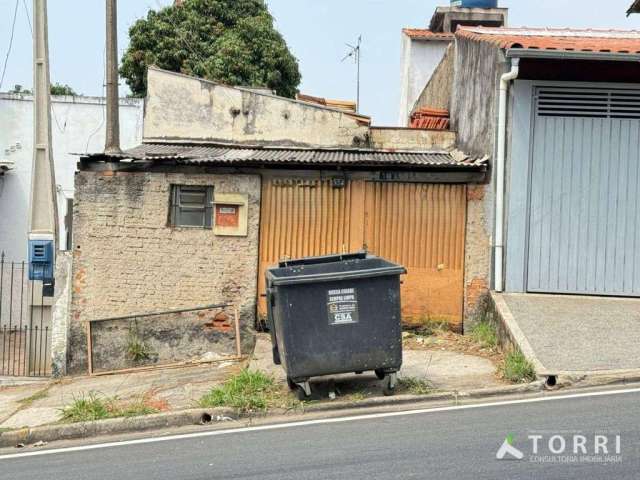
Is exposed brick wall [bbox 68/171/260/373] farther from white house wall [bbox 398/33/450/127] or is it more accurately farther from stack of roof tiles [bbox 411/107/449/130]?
white house wall [bbox 398/33/450/127]

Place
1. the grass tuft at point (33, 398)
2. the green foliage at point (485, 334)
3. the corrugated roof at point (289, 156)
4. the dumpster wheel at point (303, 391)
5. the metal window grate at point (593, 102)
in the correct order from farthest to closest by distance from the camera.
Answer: the corrugated roof at point (289, 156), the metal window grate at point (593, 102), the green foliage at point (485, 334), the grass tuft at point (33, 398), the dumpster wheel at point (303, 391)

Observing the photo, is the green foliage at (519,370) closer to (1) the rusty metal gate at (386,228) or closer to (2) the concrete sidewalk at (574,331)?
(2) the concrete sidewalk at (574,331)

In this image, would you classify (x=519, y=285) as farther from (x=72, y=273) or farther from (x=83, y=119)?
(x=83, y=119)

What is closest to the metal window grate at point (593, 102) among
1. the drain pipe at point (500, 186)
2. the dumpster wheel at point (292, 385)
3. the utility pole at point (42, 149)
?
the drain pipe at point (500, 186)

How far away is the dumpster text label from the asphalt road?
100 centimetres

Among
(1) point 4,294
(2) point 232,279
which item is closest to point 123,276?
(2) point 232,279

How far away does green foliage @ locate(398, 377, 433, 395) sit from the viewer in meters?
8.63

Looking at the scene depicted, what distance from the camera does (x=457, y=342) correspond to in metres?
11.5

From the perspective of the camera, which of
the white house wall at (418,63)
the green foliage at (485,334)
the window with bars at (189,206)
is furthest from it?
the white house wall at (418,63)

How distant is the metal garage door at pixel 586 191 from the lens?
1148 centimetres

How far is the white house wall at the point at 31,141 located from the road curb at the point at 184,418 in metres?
15.2

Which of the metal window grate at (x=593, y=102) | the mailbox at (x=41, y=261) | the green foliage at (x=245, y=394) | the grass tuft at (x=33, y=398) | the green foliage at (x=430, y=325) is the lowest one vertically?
the grass tuft at (x=33, y=398)

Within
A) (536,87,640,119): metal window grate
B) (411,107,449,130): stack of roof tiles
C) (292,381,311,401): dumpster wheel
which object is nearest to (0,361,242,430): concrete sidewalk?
(292,381,311,401): dumpster wheel

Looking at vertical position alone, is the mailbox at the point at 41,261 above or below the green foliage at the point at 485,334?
above
